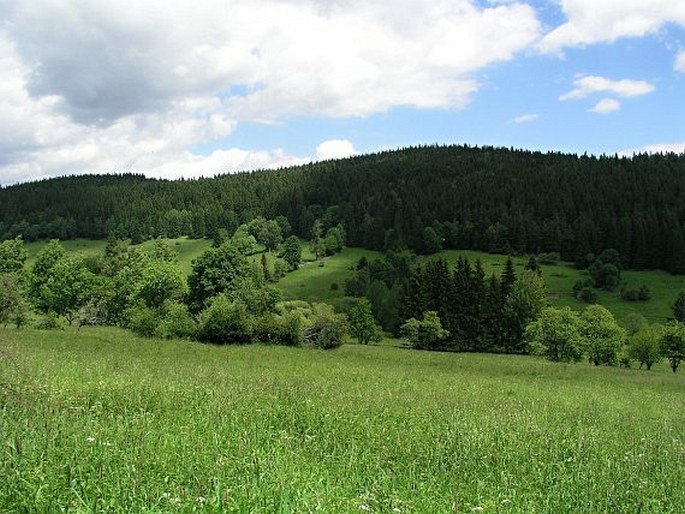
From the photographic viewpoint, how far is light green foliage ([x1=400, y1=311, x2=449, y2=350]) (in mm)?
89625

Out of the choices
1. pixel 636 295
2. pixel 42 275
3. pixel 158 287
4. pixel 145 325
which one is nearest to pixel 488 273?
pixel 636 295

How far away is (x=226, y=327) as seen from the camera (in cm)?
5728

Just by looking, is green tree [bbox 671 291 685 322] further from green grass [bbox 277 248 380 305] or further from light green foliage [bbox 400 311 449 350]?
green grass [bbox 277 248 380 305]

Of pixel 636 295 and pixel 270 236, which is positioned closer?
pixel 636 295

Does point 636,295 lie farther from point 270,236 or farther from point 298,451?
point 298,451

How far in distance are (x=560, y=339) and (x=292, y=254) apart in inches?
4132

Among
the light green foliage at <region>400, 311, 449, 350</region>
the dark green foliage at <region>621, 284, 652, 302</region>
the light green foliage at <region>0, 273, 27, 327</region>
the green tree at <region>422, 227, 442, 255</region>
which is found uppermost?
the green tree at <region>422, 227, 442, 255</region>

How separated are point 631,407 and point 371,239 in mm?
164794

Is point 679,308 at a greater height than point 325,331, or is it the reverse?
point 325,331

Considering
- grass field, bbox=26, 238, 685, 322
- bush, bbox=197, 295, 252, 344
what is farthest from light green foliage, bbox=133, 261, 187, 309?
grass field, bbox=26, 238, 685, 322

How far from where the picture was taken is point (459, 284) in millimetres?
100438

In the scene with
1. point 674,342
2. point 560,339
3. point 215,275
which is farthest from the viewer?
point 215,275

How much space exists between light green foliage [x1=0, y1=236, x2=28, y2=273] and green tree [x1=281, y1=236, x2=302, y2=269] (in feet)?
247

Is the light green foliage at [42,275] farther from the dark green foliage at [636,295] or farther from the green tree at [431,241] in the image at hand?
the dark green foliage at [636,295]
